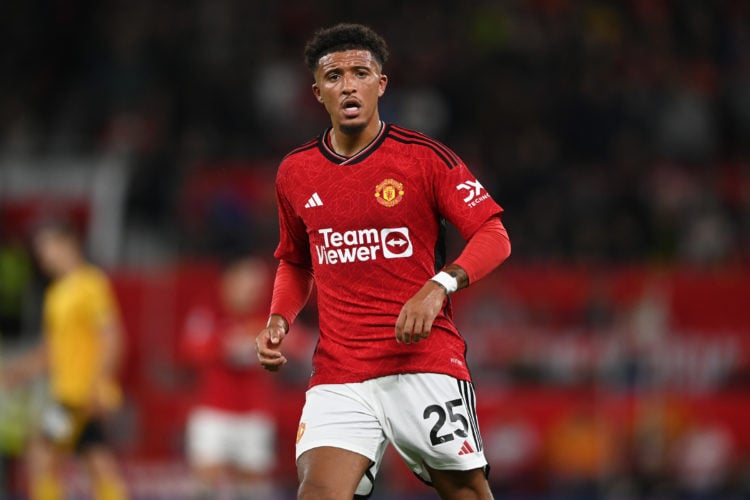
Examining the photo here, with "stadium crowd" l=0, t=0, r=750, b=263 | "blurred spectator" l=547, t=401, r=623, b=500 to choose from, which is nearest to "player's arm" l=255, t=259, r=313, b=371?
"blurred spectator" l=547, t=401, r=623, b=500

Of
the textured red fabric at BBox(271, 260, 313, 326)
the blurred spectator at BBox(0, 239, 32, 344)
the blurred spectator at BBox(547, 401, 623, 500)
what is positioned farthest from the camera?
the blurred spectator at BBox(0, 239, 32, 344)

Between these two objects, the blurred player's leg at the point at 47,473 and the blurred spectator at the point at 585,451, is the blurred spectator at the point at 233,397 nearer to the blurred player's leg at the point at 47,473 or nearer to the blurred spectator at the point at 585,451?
the blurred player's leg at the point at 47,473

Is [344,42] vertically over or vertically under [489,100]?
under

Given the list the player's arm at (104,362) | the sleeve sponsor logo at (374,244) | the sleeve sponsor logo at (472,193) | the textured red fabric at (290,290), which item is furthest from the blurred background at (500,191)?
the sleeve sponsor logo at (472,193)

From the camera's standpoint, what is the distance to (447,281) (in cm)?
474

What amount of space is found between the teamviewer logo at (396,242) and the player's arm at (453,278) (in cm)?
26

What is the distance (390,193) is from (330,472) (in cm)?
111

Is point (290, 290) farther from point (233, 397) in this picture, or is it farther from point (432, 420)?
point (233, 397)

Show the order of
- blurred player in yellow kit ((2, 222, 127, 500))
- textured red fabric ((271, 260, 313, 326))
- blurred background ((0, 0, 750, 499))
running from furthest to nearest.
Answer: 1. blurred background ((0, 0, 750, 499))
2. blurred player in yellow kit ((2, 222, 127, 500))
3. textured red fabric ((271, 260, 313, 326))

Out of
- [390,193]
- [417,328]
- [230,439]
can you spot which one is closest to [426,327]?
[417,328]

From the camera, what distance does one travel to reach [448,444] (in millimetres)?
5008

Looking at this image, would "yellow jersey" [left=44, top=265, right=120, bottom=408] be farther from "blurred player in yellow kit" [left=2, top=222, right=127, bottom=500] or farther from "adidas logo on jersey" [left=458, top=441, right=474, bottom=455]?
"adidas logo on jersey" [left=458, top=441, right=474, bottom=455]

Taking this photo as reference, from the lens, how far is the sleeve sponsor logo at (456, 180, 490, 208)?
499 cm

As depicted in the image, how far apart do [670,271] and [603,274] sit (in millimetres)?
677
